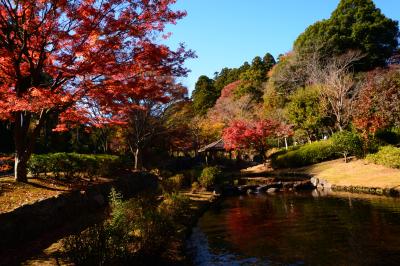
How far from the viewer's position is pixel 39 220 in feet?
30.7

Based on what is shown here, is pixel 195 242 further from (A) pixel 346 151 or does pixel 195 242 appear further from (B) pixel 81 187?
(A) pixel 346 151

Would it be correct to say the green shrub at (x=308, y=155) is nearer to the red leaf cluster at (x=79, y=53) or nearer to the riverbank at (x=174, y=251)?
the riverbank at (x=174, y=251)

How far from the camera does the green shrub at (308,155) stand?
2864cm

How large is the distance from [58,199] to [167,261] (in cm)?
442

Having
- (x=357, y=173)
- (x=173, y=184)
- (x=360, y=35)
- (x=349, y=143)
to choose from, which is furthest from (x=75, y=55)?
(x=360, y=35)

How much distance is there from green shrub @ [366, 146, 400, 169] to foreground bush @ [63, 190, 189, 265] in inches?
587

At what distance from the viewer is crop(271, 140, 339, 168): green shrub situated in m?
28.6

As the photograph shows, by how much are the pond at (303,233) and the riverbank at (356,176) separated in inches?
54.5

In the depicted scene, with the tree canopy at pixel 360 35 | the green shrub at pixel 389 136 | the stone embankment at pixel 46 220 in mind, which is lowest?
the stone embankment at pixel 46 220

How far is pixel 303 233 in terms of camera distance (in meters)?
10.5

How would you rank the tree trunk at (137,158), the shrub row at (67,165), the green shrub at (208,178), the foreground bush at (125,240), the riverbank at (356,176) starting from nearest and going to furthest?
the foreground bush at (125,240) < the shrub row at (67,165) < the riverbank at (356,176) < the green shrub at (208,178) < the tree trunk at (137,158)

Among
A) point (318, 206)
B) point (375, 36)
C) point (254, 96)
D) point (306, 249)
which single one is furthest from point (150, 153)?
point (306, 249)

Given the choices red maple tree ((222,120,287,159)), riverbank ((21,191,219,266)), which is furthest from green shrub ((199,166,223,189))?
red maple tree ((222,120,287,159))

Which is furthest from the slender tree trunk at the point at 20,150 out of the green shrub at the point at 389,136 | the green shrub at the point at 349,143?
the green shrub at the point at 389,136
